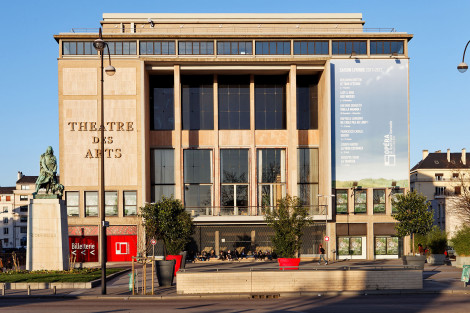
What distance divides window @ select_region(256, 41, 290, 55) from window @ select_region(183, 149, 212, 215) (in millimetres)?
12432

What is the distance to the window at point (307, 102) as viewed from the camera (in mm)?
61906

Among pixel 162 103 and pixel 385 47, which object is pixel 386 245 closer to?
pixel 385 47

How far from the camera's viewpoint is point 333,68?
5859 cm

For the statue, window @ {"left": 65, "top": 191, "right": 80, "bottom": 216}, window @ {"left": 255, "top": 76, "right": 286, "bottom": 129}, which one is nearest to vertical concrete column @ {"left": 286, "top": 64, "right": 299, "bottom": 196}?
window @ {"left": 255, "top": 76, "right": 286, "bottom": 129}

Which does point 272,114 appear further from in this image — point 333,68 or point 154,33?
point 154,33

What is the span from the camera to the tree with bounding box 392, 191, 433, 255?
4909 centimetres

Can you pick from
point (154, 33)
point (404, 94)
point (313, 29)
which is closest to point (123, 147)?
point (154, 33)

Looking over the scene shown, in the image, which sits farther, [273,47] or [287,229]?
[273,47]

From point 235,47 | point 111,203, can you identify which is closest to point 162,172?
point 111,203

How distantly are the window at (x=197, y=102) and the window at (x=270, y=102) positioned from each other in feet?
17.0

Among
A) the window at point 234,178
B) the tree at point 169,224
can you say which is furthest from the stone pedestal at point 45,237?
the window at point 234,178

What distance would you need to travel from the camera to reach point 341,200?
193ft

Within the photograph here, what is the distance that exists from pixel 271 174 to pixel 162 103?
46.6ft

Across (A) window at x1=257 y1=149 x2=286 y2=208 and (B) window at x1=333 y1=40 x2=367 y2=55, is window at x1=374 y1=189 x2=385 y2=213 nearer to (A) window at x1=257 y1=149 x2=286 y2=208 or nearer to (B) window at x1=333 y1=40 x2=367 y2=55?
(A) window at x1=257 y1=149 x2=286 y2=208
